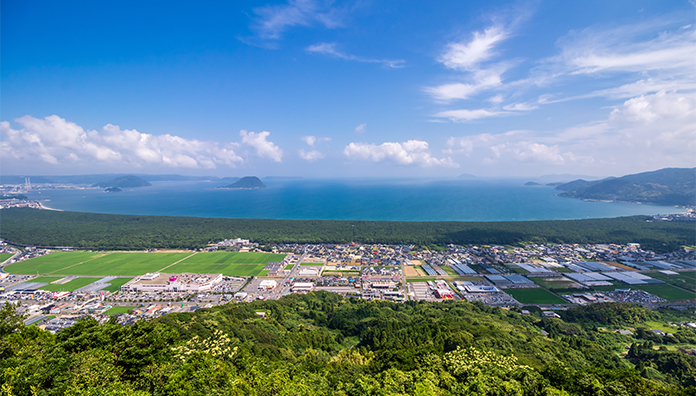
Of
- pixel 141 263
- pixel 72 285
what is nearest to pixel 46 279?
pixel 72 285

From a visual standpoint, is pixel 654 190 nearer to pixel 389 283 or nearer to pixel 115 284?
pixel 389 283

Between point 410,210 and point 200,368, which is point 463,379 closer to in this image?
point 200,368

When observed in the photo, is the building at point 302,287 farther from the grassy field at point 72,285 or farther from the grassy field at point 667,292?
the grassy field at point 667,292

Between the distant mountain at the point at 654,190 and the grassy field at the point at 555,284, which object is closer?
the grassy field at the point at 555,284

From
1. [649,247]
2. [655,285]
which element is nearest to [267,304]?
[655,285]

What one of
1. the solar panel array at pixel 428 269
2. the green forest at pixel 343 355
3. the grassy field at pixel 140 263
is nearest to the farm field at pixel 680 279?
the green forest at pixel 343 355

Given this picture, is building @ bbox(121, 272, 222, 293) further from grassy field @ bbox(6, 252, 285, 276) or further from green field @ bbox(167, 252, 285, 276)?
grassy field @ bbox(6, 252, 285, 276)

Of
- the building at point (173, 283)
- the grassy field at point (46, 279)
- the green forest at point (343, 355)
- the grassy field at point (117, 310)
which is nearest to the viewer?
the green forest at point (343, 355)
